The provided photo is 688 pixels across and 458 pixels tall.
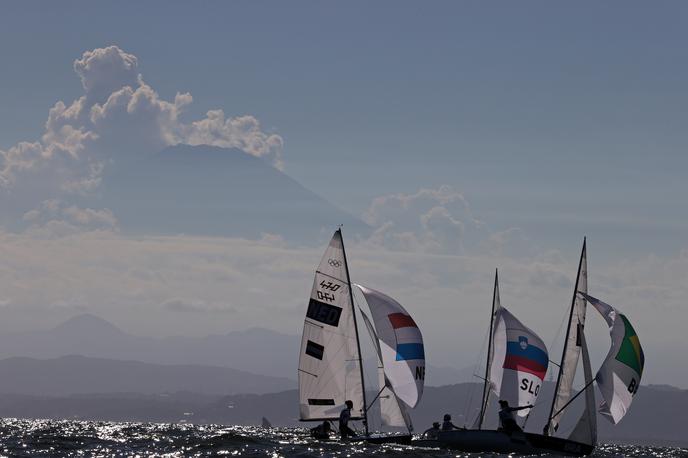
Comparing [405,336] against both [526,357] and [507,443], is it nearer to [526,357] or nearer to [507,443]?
[526,357]

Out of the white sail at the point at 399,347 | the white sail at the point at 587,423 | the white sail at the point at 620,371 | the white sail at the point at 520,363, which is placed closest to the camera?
the white sail at the point at 620,371

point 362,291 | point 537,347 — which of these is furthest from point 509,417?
point 362,291

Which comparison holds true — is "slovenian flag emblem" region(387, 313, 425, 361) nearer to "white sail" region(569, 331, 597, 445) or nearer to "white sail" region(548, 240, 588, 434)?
"white sail" region(548, 240, 588, 434)

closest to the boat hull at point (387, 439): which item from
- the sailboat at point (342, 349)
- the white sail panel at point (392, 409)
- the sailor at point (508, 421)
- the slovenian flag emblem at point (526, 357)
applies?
the sailboat at point (342, 349)

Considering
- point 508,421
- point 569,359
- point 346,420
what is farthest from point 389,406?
point 569,359

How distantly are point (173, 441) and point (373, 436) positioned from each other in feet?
42.6

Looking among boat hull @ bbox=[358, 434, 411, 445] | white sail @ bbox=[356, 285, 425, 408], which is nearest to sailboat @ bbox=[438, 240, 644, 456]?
boat hull @ bbox=[358, 434, 411, 445]

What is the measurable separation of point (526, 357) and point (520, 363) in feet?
1.65

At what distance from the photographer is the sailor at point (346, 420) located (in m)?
56.7

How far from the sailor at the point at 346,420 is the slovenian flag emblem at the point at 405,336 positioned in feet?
12.3

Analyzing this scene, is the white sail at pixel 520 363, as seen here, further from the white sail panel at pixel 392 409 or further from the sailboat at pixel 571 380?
the white sail panel at pixel 392 409

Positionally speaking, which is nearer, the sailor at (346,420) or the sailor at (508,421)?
the sailor at (508,421)

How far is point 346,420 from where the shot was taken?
186ft

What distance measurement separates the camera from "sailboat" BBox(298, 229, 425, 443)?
5738cm
